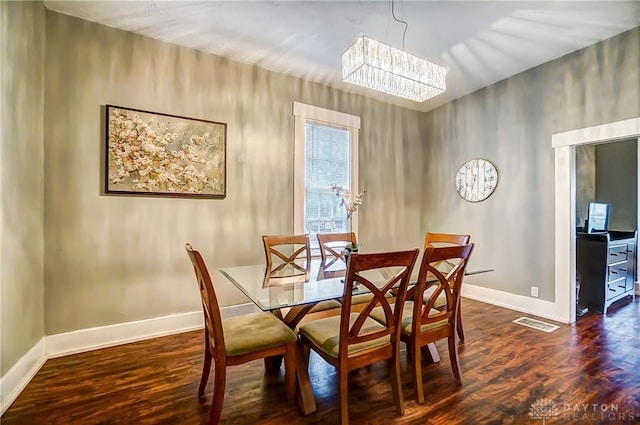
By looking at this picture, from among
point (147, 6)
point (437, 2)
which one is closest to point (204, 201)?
point (147, 6)

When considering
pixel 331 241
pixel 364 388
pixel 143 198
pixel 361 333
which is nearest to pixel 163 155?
pixel 143 198

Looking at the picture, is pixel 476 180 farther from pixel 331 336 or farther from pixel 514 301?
pixel 331 336

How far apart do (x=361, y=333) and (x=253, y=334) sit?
2.14 ft

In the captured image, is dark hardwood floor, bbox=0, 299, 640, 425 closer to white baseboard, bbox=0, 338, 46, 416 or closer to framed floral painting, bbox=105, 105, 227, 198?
white baseboard, bbox=0, 338, 46, 416

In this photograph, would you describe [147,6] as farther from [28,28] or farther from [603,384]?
[603,384]

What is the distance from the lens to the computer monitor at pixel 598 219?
399cm

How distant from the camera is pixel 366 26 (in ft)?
8.68

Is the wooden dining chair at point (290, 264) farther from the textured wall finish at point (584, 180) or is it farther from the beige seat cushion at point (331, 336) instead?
the textured wall finish at point (584, 180)

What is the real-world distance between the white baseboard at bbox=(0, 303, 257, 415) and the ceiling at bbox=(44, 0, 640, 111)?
272 cm

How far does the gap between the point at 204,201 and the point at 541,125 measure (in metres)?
3.89

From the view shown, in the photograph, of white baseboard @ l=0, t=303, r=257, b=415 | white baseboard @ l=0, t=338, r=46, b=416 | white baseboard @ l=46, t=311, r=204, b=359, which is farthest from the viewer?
white baseboard @ l=46, t=311, r=204, b=359

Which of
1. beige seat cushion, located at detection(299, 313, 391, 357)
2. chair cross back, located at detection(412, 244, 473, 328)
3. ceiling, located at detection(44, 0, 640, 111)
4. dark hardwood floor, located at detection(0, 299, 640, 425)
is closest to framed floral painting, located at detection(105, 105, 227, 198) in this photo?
ceiling, located at detection(44, 0, 640, 111)

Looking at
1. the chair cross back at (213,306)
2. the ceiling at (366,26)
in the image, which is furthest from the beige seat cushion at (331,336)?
the ceiling at (366,26)

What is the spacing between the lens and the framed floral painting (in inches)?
105
